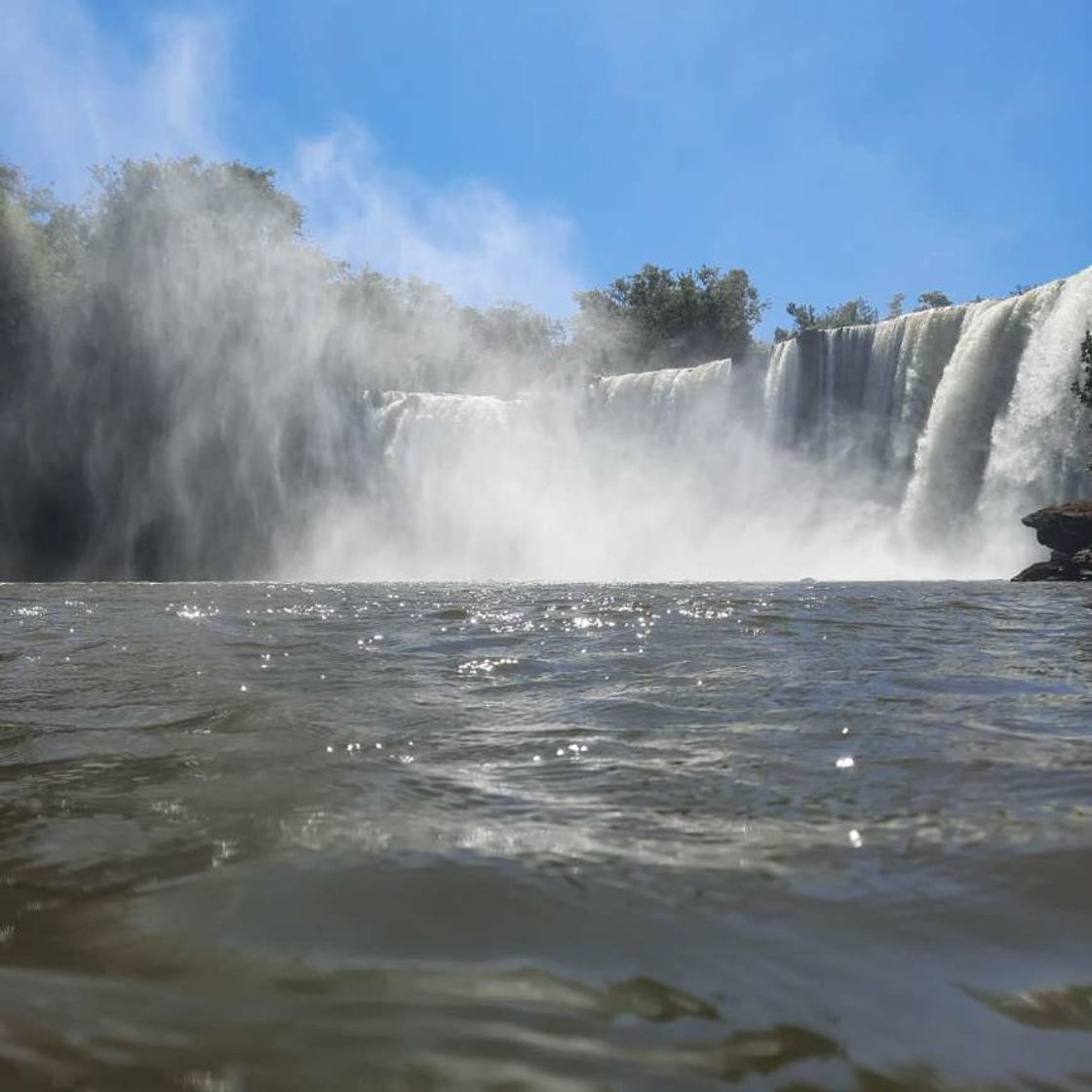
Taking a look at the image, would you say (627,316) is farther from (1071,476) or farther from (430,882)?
(430,882)

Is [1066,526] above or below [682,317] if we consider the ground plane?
below

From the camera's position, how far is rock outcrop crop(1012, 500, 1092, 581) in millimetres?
15227

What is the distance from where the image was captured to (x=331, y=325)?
3441 centimetres

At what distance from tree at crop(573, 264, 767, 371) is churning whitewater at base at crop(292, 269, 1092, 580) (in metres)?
24.6

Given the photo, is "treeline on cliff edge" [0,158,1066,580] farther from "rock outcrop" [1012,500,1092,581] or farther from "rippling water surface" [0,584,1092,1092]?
"rippling water surface" [0,584,1092,1092]

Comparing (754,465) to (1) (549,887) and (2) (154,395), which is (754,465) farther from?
(1) (549,887)

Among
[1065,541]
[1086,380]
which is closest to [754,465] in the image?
[1086,380]

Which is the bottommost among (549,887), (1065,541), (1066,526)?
(549,887)

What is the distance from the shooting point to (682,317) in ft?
166

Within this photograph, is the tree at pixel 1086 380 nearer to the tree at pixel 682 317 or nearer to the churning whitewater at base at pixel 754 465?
the churning whitewater at base at pixel 754 465

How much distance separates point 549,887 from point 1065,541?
677 inches

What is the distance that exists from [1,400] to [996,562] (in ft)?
93.4

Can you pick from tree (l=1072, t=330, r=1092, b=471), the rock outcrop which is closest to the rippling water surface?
the rock outcrop

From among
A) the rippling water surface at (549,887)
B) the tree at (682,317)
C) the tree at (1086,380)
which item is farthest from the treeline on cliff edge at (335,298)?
the rippling water surface at (549,887)
